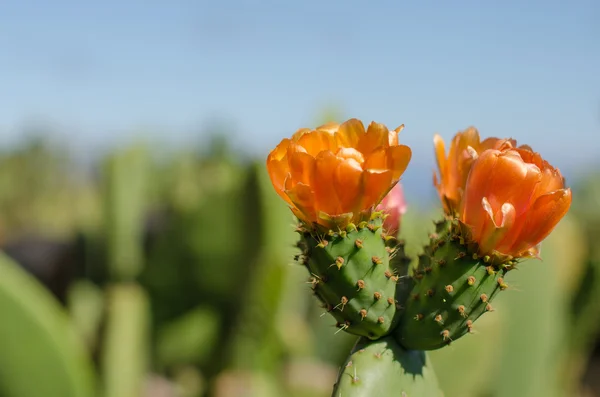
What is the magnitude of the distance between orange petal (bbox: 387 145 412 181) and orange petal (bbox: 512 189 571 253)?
18 cm

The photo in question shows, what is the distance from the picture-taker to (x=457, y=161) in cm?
106

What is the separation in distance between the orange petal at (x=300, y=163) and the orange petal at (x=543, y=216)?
0.99 ft

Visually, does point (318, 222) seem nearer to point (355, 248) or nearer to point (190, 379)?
point (355, 248)

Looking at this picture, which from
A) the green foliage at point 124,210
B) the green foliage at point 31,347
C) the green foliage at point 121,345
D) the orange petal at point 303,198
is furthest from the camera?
the green foliage at point 124,210

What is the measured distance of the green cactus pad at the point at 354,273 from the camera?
0.96 metres

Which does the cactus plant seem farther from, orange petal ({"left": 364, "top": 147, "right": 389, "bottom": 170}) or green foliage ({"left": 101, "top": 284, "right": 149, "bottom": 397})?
green foliage ({"left": 101, "top": 284, "right": 149, "bottom": 397})

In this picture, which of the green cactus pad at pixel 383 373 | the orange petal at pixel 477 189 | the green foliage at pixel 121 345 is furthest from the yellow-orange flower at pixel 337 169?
the green foliage at pixel 121 345

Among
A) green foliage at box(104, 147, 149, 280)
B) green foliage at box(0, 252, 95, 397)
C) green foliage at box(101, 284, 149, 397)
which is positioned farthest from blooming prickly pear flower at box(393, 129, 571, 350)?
green foliage at box(104, 147, 149, 280)

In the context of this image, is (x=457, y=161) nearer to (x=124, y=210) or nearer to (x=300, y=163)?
(x=300, y=163)

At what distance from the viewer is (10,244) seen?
18.4ft

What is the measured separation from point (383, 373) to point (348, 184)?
30 cm

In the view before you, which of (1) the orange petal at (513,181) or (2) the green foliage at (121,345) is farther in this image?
(2) the green foliage at (121,345)

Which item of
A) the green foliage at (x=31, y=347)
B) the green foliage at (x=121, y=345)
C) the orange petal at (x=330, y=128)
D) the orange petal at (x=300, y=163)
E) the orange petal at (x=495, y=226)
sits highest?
the orange petal at (x=330, y=128)

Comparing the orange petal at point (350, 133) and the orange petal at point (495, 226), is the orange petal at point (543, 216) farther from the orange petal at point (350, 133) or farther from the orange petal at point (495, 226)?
the orange petal at point (350, 133)
